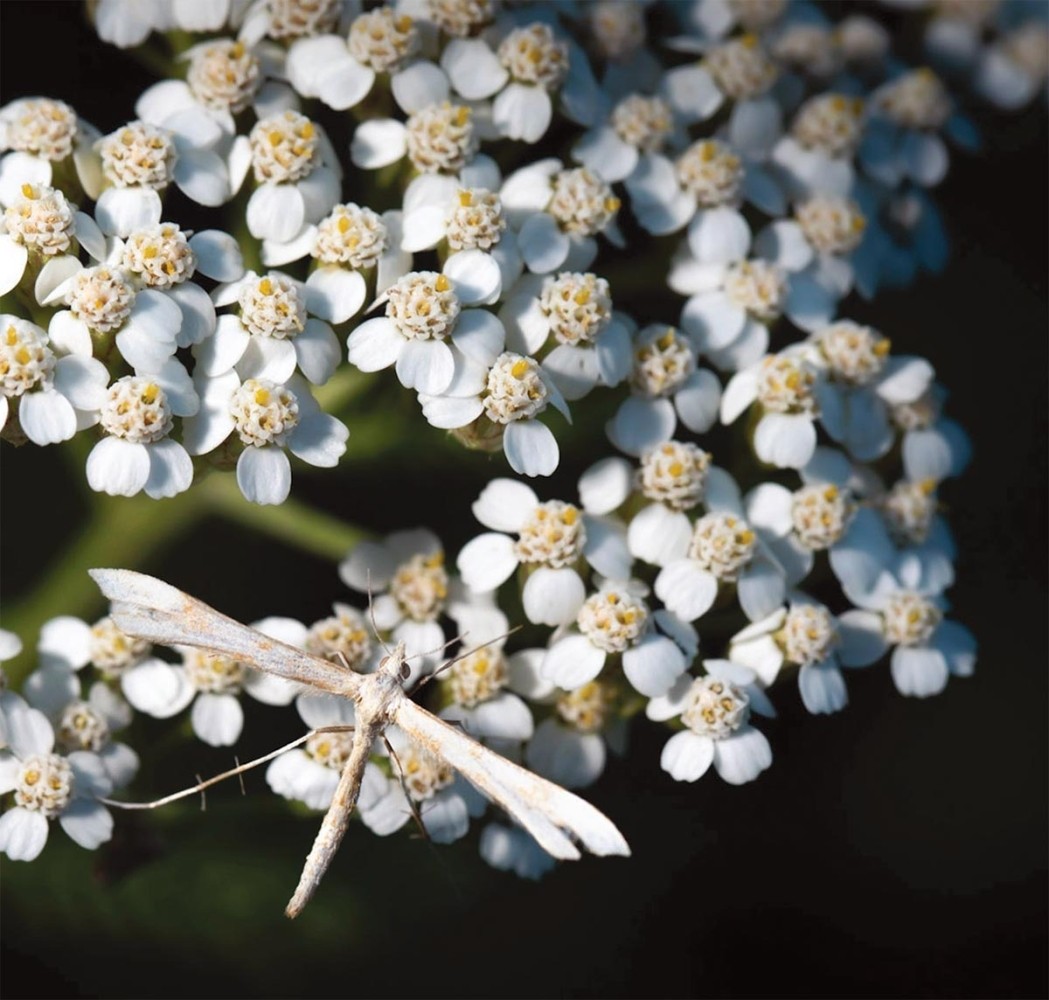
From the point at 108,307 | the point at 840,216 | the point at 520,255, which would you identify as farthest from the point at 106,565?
the point at 840,216

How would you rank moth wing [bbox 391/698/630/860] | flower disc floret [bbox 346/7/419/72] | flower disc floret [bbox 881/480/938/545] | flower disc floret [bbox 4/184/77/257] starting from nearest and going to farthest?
moth wing [bbox 391/698/630/860] → flower disc floret [bbox 4/184/77/257] → flower disc floret [bbox 346/7/419/72] → flower disc floret [bbox 881/480/938/545]

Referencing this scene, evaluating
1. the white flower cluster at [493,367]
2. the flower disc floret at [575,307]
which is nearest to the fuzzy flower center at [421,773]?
the white flower cluster at [493,367]

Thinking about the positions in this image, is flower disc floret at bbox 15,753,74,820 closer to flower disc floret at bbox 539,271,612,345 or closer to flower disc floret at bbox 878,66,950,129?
flower disc floret at bbox 539,271,612,345

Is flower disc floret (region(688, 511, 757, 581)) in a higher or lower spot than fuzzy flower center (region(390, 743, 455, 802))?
higher

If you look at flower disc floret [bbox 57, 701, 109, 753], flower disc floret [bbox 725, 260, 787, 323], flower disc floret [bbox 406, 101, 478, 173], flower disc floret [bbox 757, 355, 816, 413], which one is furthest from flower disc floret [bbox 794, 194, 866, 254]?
flower disc floret [bbox 57, 701, 109, 753]

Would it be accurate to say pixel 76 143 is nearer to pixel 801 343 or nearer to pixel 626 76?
pixel 626 76

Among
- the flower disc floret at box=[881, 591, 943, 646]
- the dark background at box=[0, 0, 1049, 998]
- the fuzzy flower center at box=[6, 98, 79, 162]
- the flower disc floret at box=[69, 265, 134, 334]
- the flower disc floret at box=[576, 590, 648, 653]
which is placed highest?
the fuzzy flower center at box=[6, 98, 79, 162]

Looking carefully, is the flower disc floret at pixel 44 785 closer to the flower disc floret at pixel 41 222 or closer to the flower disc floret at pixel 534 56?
the flower disc floret at pixel 41 222
